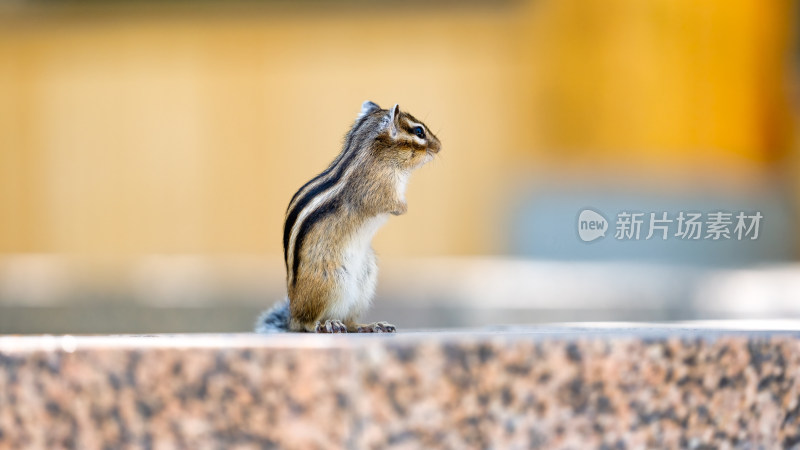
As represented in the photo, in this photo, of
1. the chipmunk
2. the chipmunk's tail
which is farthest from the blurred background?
the chipmunk

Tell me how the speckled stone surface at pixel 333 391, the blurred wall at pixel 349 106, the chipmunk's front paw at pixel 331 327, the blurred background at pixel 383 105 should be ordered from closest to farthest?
1. the speckled stone surface at pixel 333 391
2. the chipmunk's front paw at pixel 331 327
3. the blurred background at pixel 383 105
4. the blurred wall at pixel 349 106

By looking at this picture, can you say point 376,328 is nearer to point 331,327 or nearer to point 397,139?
point 331,327

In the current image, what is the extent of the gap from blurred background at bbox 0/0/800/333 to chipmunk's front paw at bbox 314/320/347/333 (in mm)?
3037

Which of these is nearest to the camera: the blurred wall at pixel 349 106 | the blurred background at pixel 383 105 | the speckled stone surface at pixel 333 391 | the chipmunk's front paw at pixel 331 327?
the speckled stone surface at pixel 333 391

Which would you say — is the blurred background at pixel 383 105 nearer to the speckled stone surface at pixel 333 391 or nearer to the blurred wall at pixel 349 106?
the blurred wall at pixel 349 106

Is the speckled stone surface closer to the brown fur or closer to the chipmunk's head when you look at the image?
the brown fur

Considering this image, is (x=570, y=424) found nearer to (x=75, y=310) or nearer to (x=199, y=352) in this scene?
(x=199, y=352)

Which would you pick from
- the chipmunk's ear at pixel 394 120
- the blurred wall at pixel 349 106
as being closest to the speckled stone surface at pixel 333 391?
the chipmunk's ear at pixel 394 120

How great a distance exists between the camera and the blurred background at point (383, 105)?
5172 millimetres

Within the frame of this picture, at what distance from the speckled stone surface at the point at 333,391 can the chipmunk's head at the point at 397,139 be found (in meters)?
0.45

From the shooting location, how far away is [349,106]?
5.86 metres

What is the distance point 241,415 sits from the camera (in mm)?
1032

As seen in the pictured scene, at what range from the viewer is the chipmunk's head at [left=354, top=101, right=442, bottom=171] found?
1.45 meters

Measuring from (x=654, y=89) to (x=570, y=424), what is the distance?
14.6 ft
